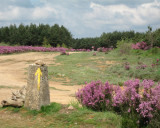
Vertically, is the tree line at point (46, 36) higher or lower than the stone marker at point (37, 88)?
higher

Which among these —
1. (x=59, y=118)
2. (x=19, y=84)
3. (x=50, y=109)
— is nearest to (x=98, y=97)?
(x=59, y=118)

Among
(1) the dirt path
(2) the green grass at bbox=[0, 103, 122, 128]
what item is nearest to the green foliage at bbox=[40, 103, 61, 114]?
(2) the green grass at bbox=[0, 103, 122, 128]

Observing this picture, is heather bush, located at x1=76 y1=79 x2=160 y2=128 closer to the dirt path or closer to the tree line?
the dirt path

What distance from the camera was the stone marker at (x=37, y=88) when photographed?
21.2ft

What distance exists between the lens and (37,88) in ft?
21.2

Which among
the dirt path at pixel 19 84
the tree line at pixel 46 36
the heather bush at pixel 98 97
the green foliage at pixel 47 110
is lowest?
the dirt path at pixel 19 84

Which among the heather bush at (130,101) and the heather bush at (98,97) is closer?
the heather bush at (130,101)

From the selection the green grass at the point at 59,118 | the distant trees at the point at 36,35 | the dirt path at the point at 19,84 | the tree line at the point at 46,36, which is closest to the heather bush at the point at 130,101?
the green grass at the point at 59,118

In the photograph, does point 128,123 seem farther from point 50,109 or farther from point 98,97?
point 50,109

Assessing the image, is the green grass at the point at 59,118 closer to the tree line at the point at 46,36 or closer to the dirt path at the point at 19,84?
the dirt path at the point at 19,84

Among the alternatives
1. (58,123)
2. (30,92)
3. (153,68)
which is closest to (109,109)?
(58,123)

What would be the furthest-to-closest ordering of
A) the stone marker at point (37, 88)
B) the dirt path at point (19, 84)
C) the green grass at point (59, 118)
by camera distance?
1. the dirt path at point (19, 84)
2. the stone marker at point (37, 88)
3. the green grass at point (59, 118)

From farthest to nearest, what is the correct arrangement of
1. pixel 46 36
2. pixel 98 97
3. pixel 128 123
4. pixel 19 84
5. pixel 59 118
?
pixel 46 36, pixel 19 84, pixel 98 97, pixel 59 118, pixel 128 123

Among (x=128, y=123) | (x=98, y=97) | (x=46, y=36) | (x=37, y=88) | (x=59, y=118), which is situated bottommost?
(x=59, y=118)
